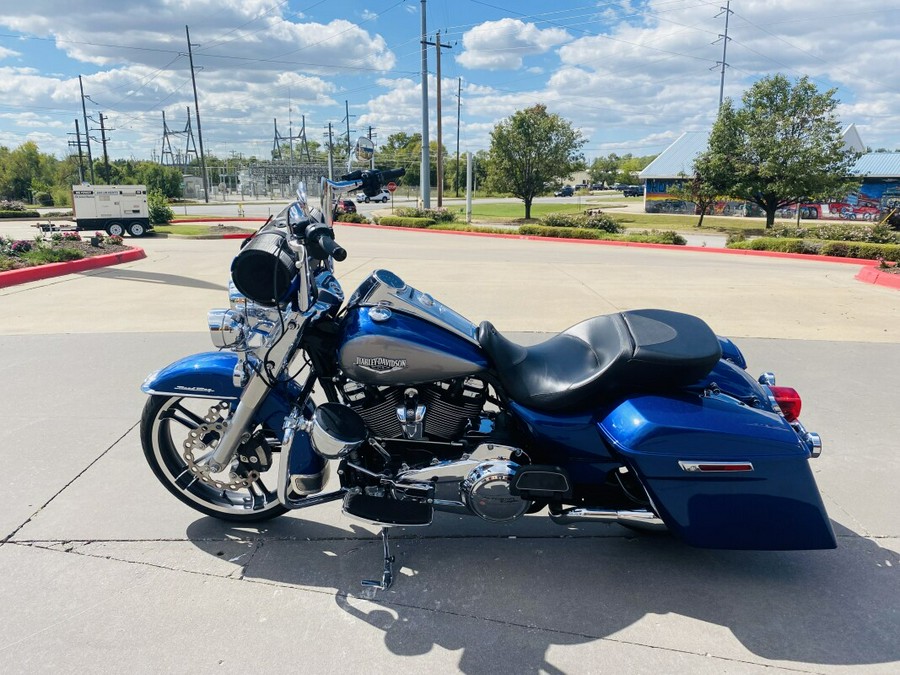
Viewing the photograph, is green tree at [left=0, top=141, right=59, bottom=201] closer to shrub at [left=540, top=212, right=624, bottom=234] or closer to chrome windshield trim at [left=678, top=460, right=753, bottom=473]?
shrub at [left=540, top=212, right=624, bottom=234]

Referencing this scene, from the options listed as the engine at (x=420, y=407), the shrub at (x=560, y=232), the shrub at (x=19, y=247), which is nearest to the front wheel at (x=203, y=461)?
the engine at (x=420, y=407)

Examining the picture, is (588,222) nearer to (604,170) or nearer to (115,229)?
(115,229)

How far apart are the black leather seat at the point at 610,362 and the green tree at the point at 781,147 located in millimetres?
28515

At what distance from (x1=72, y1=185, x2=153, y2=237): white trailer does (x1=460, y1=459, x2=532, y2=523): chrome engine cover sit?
22415mm

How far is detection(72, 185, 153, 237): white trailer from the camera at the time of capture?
2147 centimetres

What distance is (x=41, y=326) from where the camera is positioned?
692cm

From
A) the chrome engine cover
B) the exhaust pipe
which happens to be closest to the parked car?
the chrome engine cover

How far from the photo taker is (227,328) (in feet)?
8.53

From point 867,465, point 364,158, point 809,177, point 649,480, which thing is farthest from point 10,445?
point 809,177

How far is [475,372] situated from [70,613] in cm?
194

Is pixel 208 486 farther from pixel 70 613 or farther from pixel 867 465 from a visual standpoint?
pixel 867 465

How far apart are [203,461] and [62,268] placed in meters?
9.94

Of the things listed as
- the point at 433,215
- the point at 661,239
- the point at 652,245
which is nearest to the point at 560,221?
the point at 661,239

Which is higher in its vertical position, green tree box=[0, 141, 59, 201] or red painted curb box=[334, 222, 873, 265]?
green tree box=[0, 141, 59, 201]
